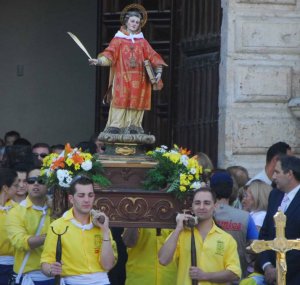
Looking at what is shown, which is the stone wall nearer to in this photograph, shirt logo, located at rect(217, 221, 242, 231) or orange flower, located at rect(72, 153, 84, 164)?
shirt logo, located at rect(217, 221, 242, 231)

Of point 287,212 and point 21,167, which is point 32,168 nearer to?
point 21,167

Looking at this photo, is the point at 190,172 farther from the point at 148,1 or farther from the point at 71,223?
the point at 148,1

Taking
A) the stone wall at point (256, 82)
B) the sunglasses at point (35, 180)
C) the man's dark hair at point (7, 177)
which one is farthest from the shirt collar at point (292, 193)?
the stone wall at point (256, 82)

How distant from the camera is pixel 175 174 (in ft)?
39.3

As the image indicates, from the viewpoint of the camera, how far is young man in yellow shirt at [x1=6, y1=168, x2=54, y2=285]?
12.4 meters

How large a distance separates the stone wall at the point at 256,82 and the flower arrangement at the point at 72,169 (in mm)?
3766

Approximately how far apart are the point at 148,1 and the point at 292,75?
2.67 metres

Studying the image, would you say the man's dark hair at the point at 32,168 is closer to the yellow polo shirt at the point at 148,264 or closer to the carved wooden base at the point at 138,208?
the yellow polo shirt at the point at 148,264

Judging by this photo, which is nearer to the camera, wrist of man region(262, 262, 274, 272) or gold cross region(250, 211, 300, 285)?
gold cross region(250, 211, 300, 285)

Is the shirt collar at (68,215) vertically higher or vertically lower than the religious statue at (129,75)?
lower

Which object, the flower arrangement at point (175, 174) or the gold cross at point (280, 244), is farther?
the flower arrangement at point (175, 174)

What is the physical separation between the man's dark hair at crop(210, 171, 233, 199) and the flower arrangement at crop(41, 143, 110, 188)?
98 cm

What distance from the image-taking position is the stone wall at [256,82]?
15.6 meters

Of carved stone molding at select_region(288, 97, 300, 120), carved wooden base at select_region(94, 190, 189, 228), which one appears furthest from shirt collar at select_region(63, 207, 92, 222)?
carved stone molding at select_region(288, 97, 300, 120)
